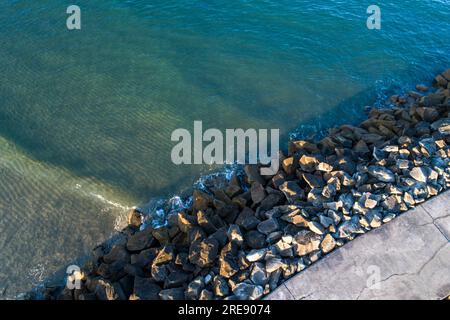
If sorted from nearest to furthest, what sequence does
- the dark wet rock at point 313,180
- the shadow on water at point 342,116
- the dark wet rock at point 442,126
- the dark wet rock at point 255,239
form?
the dark wet rock at point 255,239, the dark wet rock at point 313,180, the dark wet rock at point 442,126, the shadow on water at point 342,116

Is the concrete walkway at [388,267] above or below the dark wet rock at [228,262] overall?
above

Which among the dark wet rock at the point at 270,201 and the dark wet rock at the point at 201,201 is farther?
the dark wet rock at the point at 201,201

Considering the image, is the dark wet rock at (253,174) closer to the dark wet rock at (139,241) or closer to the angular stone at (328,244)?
the angular stone at (328,244)

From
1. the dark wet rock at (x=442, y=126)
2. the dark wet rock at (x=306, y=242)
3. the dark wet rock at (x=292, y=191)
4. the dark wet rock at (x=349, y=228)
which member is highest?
the dark wet rock at (x=442, y=126)

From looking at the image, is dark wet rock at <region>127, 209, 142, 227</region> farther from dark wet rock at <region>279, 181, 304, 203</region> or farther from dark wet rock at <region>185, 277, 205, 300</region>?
dark wet rock at <region>279, 181, 304, 203</region>

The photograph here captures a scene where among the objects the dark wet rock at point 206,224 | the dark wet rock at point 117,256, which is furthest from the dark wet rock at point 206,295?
the dark wet rock at point 117,256

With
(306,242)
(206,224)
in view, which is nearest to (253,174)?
(206,224)

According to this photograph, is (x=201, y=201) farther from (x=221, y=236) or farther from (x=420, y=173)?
(x=420, y=173)

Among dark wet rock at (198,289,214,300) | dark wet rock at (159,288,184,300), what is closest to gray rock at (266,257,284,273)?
dark wet rock at (198,289,214,300)
